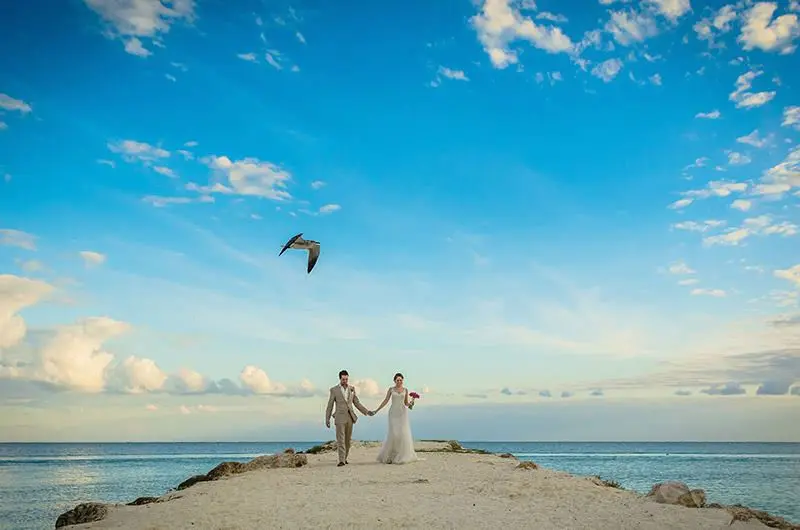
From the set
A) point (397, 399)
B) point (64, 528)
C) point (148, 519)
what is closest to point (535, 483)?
point (397, 399)

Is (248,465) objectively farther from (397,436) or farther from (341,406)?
(397,436)

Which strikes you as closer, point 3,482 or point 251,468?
point 251,468

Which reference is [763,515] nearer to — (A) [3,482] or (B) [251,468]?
(B) [251,468]

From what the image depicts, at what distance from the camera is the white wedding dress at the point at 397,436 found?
2034 centimetres

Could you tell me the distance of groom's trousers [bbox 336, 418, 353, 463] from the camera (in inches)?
777

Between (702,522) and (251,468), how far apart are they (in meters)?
12.5

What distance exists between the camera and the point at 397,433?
66.8 feet

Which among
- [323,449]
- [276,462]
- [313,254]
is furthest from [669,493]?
[323,449]

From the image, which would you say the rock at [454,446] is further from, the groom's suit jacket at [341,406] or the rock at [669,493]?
the rock at [669,493]

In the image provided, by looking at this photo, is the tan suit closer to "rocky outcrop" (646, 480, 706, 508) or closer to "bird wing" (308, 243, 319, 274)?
"bird wing" (308, 243, 319, 274)

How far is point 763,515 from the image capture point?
1391cm

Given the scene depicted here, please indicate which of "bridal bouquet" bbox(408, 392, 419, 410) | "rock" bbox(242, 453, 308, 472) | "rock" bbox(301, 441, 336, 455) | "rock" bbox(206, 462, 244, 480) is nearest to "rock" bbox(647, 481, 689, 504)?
"bridal bouquet" bbox(408, 392, 419, 410)

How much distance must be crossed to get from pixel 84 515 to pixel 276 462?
25.5 feet

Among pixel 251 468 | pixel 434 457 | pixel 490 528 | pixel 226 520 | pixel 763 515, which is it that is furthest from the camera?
pixel 434 457
